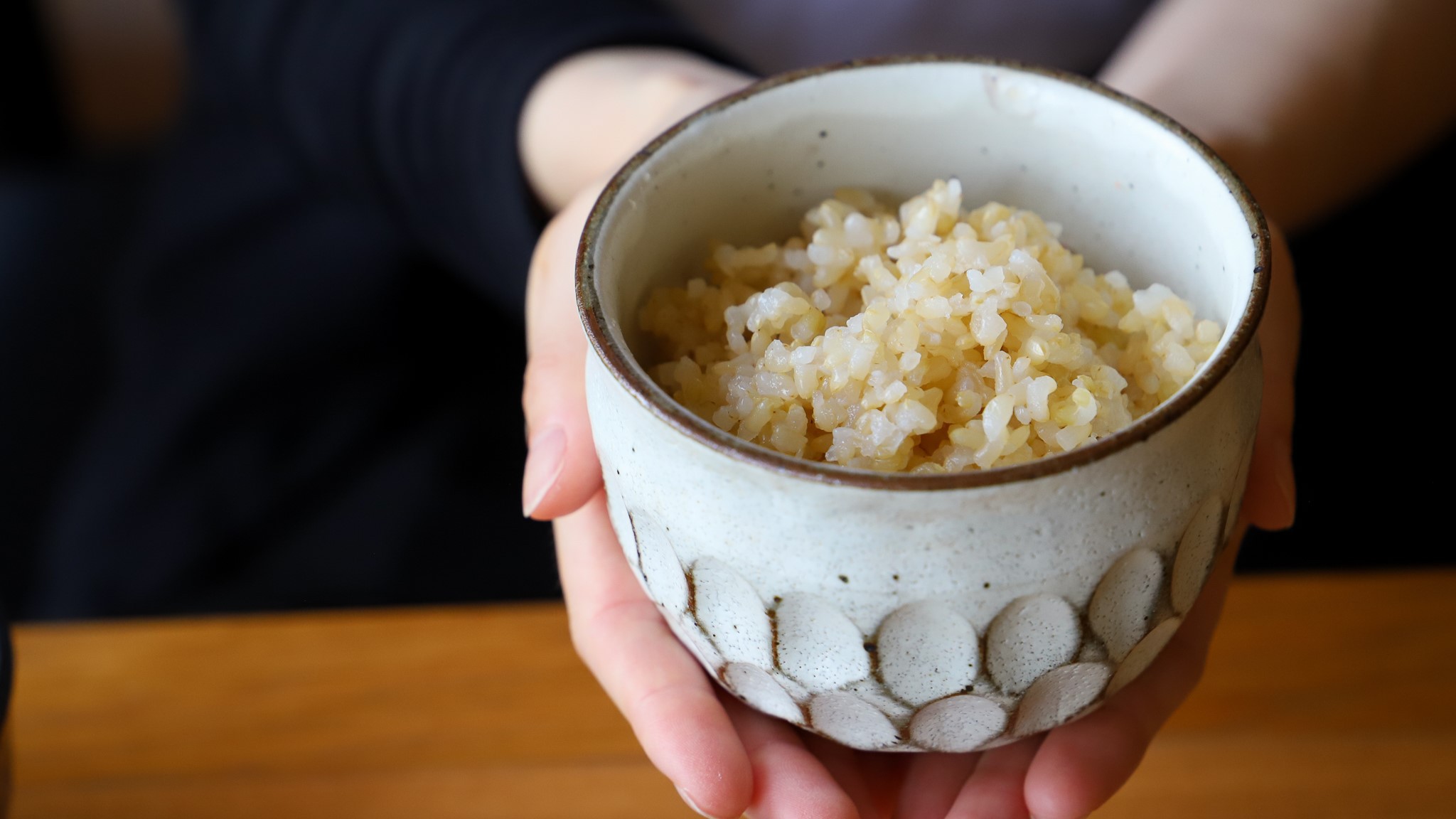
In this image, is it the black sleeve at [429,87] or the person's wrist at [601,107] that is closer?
the person's wrist at [601,107]

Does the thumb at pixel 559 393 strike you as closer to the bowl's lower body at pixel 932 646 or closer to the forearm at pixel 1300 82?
the bowl's lower body at pixel 932 646

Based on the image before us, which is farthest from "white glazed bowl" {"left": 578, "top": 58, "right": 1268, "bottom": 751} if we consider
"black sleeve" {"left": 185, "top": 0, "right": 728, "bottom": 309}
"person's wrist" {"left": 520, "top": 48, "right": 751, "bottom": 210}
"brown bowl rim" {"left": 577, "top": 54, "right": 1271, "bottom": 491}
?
"black sleeve" {"left": 185, "top": 0, "right": 728, "bottom": 309}

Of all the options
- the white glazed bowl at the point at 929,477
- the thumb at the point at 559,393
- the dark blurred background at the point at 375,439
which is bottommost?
the dark blurred background at the point at 375,439

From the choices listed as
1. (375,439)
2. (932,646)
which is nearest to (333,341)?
(375,439)

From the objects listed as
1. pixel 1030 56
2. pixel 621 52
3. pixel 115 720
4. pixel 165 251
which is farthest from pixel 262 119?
pixel 1030 56

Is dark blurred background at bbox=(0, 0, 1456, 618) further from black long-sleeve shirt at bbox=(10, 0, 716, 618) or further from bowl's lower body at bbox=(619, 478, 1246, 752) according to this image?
bowl's lower body at bbox=(619, 478, 1246, 752)

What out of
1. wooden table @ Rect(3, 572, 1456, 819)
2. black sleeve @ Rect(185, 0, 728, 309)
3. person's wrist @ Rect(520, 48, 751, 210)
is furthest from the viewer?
black sleeve @ Rect(185, 0, 728, 309)

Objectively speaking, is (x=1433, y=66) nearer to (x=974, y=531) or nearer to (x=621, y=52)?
(x=621, y=52)

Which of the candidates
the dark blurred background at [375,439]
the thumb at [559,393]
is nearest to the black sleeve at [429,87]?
the dark blurred background at [375,439]
